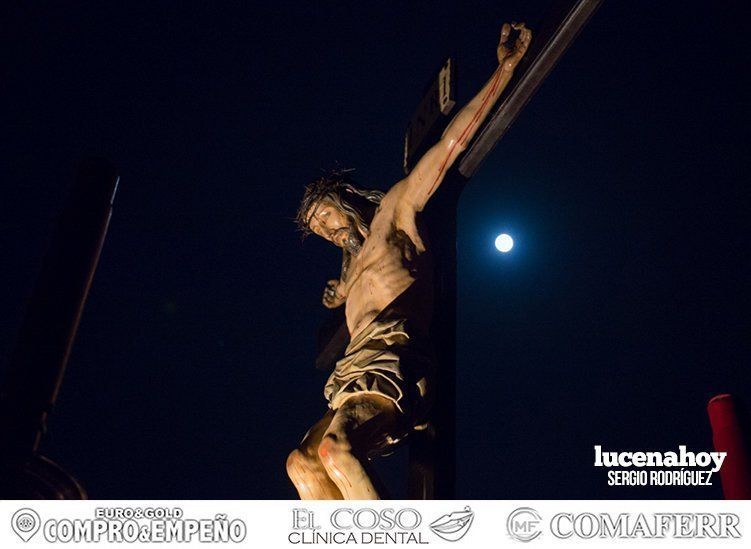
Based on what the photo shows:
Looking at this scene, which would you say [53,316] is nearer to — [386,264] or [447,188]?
[386,264]

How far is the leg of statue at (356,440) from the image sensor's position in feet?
9.63

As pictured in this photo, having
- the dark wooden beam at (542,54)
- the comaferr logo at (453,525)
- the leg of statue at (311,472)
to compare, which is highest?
the dark wooden beam at (542,54)

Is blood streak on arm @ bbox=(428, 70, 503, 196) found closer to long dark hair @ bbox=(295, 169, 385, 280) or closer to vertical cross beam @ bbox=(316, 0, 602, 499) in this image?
vertical cross beam @ bbox=(316, 0, 602, 499)

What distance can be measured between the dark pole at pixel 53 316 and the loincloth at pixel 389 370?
4.20ft

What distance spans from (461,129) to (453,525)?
159cm

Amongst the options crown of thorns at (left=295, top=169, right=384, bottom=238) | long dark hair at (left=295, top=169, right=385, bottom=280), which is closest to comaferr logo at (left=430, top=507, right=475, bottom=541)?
long dark hair at (left=295, top=169, right=385, bottom=280)

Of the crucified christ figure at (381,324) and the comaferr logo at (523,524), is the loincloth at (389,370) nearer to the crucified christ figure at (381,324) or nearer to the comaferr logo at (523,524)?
the crucified christ figure at (381,324)

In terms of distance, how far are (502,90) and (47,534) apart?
2284 millimetres

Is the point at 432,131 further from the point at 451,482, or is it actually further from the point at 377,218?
the point at 451,482

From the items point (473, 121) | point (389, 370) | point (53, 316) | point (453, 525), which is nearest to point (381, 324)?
point (389, 370)

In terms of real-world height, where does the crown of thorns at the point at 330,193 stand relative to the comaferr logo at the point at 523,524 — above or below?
above

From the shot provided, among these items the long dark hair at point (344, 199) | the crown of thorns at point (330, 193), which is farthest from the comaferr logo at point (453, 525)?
the crown of thorns at point (330, 193)

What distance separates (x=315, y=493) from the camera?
3.15 m

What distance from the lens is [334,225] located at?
432cm
